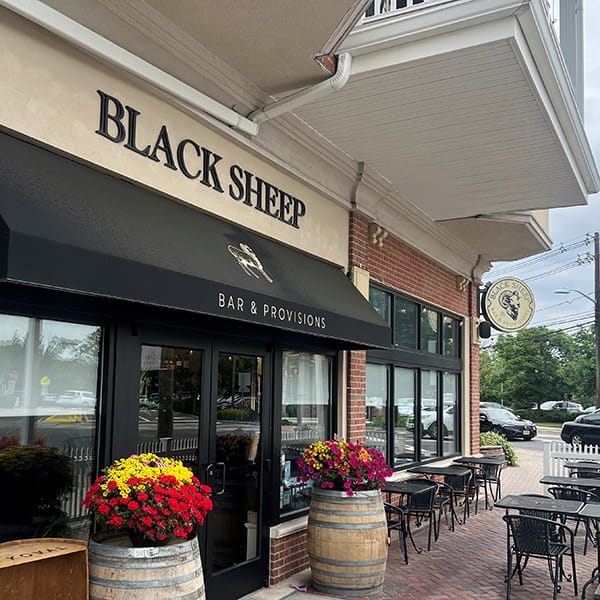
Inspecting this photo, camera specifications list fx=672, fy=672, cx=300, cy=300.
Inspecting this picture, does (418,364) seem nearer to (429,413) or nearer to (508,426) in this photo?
(429,413)

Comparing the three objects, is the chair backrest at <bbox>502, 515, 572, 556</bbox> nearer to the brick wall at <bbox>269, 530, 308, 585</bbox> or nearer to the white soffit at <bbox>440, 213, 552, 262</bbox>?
the brick wall at <bbox>269, 530, 308, 585</bbox>

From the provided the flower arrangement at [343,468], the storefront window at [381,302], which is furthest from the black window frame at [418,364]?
the flower arrangement at [343,468]

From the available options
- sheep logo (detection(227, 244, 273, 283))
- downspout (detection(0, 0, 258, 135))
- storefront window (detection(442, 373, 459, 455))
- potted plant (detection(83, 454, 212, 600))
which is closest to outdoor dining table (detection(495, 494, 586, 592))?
sheep logo (detection(227, 244, 273, 283))

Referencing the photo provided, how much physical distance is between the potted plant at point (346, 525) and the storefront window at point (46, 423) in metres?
2.32

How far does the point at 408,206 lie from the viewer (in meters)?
9.08

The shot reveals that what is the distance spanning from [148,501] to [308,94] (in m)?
3.45

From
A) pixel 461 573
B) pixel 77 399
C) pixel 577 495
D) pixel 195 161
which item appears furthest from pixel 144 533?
pixel 577 495

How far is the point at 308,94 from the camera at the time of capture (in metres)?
5.55

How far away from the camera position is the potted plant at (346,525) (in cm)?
598

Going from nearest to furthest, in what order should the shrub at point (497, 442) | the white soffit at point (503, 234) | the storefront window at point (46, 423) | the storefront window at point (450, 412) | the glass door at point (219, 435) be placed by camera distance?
1. the storefront window at point (46, 423)
2. the glass door at point (219, 435)
3. the white soffit at point (503, 234)
4. the storefront window at point (450, 412)
5. the shrub at point (497, 442)

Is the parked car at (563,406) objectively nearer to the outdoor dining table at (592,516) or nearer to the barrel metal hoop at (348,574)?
the outdoor dining table at (592,516)

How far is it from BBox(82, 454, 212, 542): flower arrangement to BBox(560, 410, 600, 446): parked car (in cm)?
2066

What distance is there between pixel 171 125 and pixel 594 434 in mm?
20754

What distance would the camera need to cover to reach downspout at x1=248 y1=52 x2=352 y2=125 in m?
5.29
